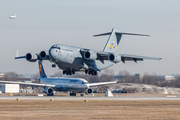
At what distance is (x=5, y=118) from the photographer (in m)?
24.8

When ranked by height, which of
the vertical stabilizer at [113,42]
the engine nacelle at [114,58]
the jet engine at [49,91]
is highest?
the vertical stabilizer at [113,42]

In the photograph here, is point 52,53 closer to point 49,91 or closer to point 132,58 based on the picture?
point 132,58

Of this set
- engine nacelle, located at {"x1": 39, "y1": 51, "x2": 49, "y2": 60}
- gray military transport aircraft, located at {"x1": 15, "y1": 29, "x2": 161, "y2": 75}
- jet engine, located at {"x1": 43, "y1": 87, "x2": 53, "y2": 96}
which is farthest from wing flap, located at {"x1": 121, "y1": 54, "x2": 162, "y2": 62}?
jet engine, located at {"x1": 43, "y1": 87, "x2": 53, "y2": 96}

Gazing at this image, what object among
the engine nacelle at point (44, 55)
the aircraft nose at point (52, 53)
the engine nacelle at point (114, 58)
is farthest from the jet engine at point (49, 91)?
the aircraft nose at point (52, 53)

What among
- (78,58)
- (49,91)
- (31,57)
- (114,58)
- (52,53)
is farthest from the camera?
(49,91)

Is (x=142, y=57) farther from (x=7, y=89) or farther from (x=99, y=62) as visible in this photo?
(x=7, y=89)

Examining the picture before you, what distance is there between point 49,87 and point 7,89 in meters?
21.0

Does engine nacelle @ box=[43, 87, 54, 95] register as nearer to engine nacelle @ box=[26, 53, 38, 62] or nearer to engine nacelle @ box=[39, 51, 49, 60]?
engine nacelle @ box=[26, 53, 38, 62]

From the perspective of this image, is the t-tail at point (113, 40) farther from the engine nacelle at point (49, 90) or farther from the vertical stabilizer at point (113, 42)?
the engine nacelle at point (49, 90)

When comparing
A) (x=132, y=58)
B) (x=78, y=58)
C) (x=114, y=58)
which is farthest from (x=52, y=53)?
(x=132, y=58)

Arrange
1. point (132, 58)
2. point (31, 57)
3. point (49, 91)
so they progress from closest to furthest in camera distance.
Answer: point (31, 57)
point (132, 58)
point (49, 91)

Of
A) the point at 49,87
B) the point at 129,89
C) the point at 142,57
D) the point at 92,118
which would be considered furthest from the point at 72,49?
Result: the point at 129,89

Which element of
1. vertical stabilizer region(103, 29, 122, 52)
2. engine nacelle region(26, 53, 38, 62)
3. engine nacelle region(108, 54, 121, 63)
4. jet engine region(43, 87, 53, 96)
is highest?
vertical stabilizer region(103, 29, 122, 52)

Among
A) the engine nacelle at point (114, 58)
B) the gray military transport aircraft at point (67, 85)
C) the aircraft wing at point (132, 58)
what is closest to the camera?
the engine nacelle at point (114, 58)
